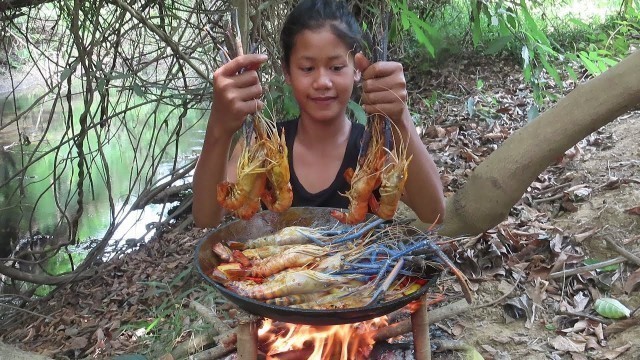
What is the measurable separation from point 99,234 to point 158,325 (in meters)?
3.44

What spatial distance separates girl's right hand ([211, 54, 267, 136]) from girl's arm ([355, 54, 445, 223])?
0.28 meters

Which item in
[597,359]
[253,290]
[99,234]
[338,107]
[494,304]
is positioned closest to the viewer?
[253,290]

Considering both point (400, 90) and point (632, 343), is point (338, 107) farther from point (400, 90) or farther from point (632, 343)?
point (632, 343)

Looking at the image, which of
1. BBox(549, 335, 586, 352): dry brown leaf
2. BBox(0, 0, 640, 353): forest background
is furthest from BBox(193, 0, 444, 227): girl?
BBox(549, 335, 586, 352): dry brown leaf

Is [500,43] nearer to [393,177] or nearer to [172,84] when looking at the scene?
[393,177]

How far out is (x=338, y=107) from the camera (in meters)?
2.06

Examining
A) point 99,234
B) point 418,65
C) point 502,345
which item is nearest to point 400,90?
point 502,345

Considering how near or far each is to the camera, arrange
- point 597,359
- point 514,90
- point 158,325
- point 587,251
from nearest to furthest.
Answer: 1. point 597,359
2. point 587,251
3. point 158,325
4. point 514,90

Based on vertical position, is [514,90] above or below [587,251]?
above

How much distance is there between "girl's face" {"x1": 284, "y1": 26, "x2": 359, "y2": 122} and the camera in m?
1.93

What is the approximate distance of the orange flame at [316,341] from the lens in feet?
6.19

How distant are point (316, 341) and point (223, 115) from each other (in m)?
0.84

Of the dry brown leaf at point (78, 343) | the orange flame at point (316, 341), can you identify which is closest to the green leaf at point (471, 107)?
the orange flame at point (316, 341)

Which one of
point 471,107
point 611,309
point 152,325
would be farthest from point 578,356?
point 471,107
